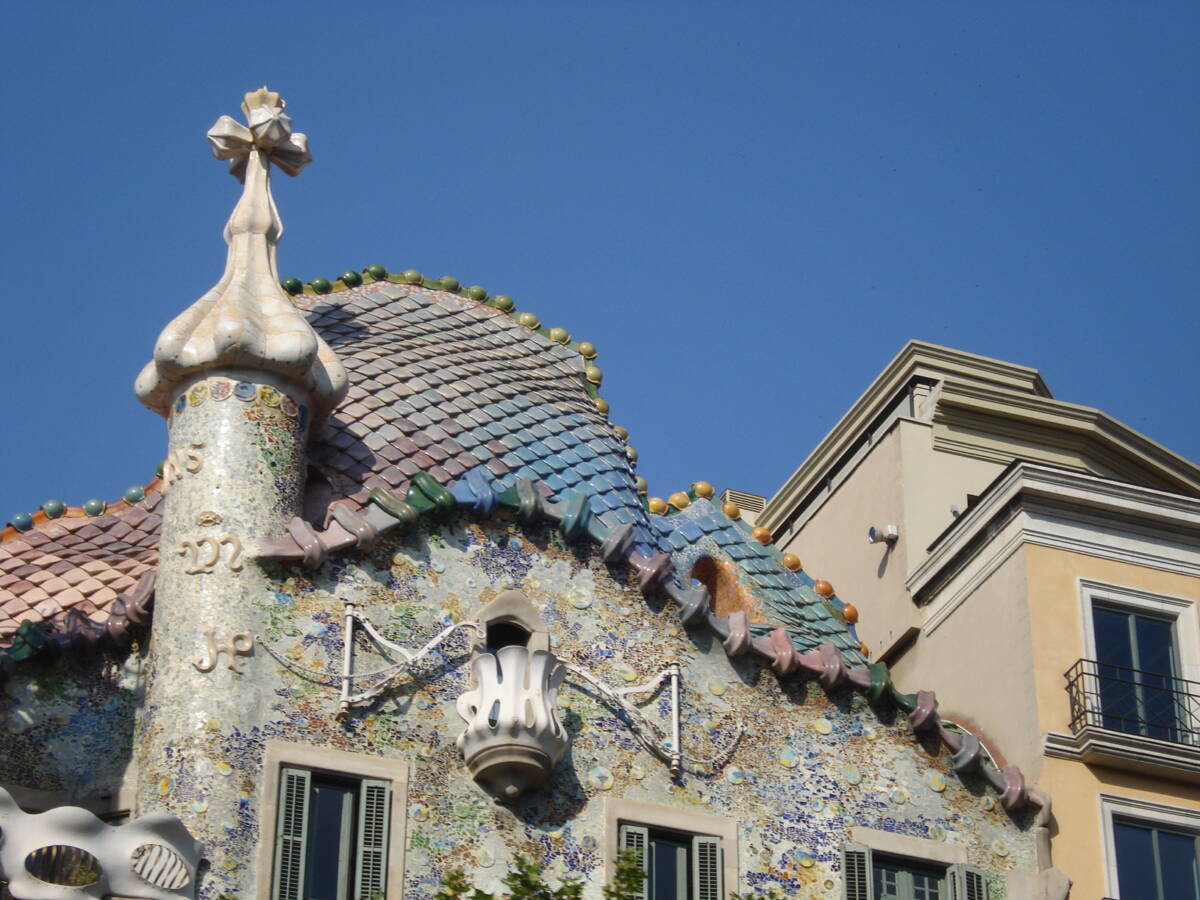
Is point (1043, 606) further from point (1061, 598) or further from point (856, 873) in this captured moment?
point (856, 873)

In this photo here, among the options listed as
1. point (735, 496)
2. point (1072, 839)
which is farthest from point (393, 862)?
point (735, 496)

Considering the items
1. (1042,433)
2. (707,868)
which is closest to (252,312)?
(707,868)

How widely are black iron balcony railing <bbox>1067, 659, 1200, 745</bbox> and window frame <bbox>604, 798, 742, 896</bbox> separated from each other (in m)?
2.99

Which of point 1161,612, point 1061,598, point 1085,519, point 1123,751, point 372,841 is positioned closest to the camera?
point 372,841

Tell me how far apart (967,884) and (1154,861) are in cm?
158

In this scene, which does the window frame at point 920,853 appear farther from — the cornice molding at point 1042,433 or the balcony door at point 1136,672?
the cornice molding at point 1042,433

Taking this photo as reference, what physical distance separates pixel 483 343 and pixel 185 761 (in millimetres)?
5269

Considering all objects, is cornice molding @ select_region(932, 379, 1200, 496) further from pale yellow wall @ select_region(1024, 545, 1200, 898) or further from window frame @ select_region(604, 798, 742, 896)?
window frame @ select_region(604, 798, 742, 896)

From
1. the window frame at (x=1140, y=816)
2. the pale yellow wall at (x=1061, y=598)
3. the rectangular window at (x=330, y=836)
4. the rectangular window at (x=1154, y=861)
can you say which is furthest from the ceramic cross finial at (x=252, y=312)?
the rectangular window at (x=1154, y=861)

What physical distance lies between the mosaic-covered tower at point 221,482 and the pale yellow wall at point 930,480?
623 cm

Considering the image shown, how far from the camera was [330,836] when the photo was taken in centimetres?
1820

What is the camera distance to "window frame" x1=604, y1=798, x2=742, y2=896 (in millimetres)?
18844

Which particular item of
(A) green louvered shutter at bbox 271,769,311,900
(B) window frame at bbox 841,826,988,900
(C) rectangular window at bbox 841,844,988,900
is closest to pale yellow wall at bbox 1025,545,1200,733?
(B) window frame at bbox 841,826,988,900

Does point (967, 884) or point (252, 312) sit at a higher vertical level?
point (252, 312)
